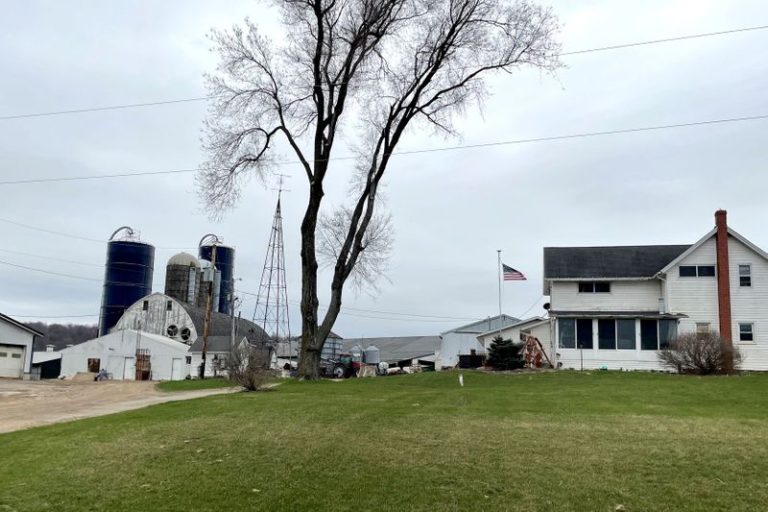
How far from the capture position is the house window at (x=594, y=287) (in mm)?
34562

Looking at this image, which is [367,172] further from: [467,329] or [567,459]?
[467,329]

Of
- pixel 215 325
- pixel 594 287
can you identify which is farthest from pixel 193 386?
pixel 215 325

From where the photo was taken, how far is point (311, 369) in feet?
83.9

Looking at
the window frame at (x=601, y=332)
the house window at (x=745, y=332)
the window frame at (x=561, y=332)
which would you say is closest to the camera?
the house window at (x=745, y=332)

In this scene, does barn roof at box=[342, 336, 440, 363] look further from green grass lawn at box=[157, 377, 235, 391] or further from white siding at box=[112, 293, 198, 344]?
green grass lawn at box=[157, 377, 235, 391]

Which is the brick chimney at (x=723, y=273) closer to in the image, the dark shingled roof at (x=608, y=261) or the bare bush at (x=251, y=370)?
the dark shingled roof at (x=608, y=261)

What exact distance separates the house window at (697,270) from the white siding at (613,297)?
1758 millimetres

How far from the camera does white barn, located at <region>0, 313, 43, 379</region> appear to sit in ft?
151

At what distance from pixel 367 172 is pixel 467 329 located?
105 ft

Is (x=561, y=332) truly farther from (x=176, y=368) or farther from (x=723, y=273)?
(x=176, y=368)

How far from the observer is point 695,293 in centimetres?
3212

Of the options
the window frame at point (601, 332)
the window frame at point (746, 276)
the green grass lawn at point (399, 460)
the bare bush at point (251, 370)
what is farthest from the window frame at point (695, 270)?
the bare bush at point (251, 370)

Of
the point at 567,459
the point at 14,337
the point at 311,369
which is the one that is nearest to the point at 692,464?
the point at 567,459

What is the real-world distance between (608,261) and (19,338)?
42.1 m
